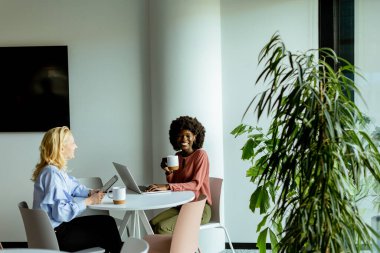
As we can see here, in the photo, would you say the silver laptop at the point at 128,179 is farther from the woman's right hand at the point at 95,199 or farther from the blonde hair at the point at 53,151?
the blonde hair at the point at 53,151

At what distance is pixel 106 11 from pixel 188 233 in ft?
8.99

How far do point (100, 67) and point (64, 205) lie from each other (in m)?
2.22

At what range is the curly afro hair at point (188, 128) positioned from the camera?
4.93 meters

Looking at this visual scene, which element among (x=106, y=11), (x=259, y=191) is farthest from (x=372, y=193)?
(x=106, y=11)

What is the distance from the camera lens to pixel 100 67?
228 inches

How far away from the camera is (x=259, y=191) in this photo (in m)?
4.06

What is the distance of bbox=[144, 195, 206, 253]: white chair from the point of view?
3748 millimetres

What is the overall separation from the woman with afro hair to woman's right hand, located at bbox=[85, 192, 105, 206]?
1.76ft

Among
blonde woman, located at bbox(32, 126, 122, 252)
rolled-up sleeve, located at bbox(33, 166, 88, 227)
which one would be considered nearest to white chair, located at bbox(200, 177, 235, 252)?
blonde woman, located at bbox(32, 126, 122, 252)

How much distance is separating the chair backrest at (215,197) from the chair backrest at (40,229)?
1.51 m

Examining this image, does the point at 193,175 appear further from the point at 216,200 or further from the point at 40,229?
Result: the point at 40,229

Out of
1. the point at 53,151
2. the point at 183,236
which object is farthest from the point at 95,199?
the point at 183,236

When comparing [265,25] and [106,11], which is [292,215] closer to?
[265,25]

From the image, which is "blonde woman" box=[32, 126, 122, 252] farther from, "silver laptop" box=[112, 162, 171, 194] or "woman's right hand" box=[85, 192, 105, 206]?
"silver laptop" box=[112, 162, 171, 194]
